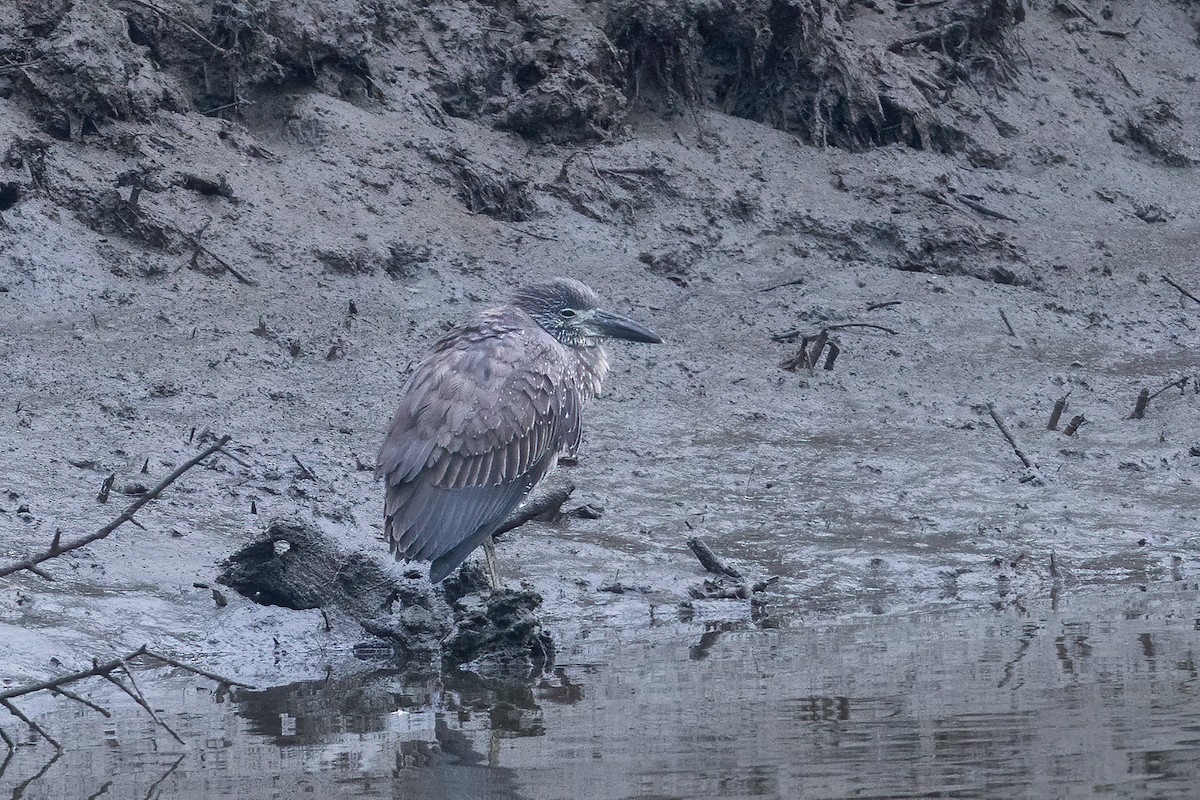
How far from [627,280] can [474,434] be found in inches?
132

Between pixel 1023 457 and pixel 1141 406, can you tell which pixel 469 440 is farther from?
pixel 1141 406

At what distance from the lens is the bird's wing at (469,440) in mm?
5422

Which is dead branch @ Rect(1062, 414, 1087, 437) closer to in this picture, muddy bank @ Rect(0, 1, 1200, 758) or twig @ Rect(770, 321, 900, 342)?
muddy bank @ Rect(0, 1, 1200, 758)

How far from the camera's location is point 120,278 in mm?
7625

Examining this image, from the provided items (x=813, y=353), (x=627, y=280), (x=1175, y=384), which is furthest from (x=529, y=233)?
(x=1175, y=384)

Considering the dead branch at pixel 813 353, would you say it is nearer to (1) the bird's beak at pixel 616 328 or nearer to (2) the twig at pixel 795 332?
(2) the twig at pixel 795 332

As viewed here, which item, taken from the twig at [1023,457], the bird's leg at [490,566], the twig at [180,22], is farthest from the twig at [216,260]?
the twig at [1023,457]

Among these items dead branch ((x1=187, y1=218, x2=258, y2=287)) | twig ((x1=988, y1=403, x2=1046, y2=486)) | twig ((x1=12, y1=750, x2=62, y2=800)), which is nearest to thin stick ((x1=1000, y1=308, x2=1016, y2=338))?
twig ((x1=988, y1=403, x2=1046, y2=486))

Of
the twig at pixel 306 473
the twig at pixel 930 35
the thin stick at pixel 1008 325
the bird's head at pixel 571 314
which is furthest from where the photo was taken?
the twig at pixel 930 35

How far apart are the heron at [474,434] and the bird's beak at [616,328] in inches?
11.7

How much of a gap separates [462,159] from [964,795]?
6606 mm

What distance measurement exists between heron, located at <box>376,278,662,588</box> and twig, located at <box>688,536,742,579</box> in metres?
0.65

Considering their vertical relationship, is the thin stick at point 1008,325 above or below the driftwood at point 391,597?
above

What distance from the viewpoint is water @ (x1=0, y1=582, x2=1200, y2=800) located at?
126 inches
